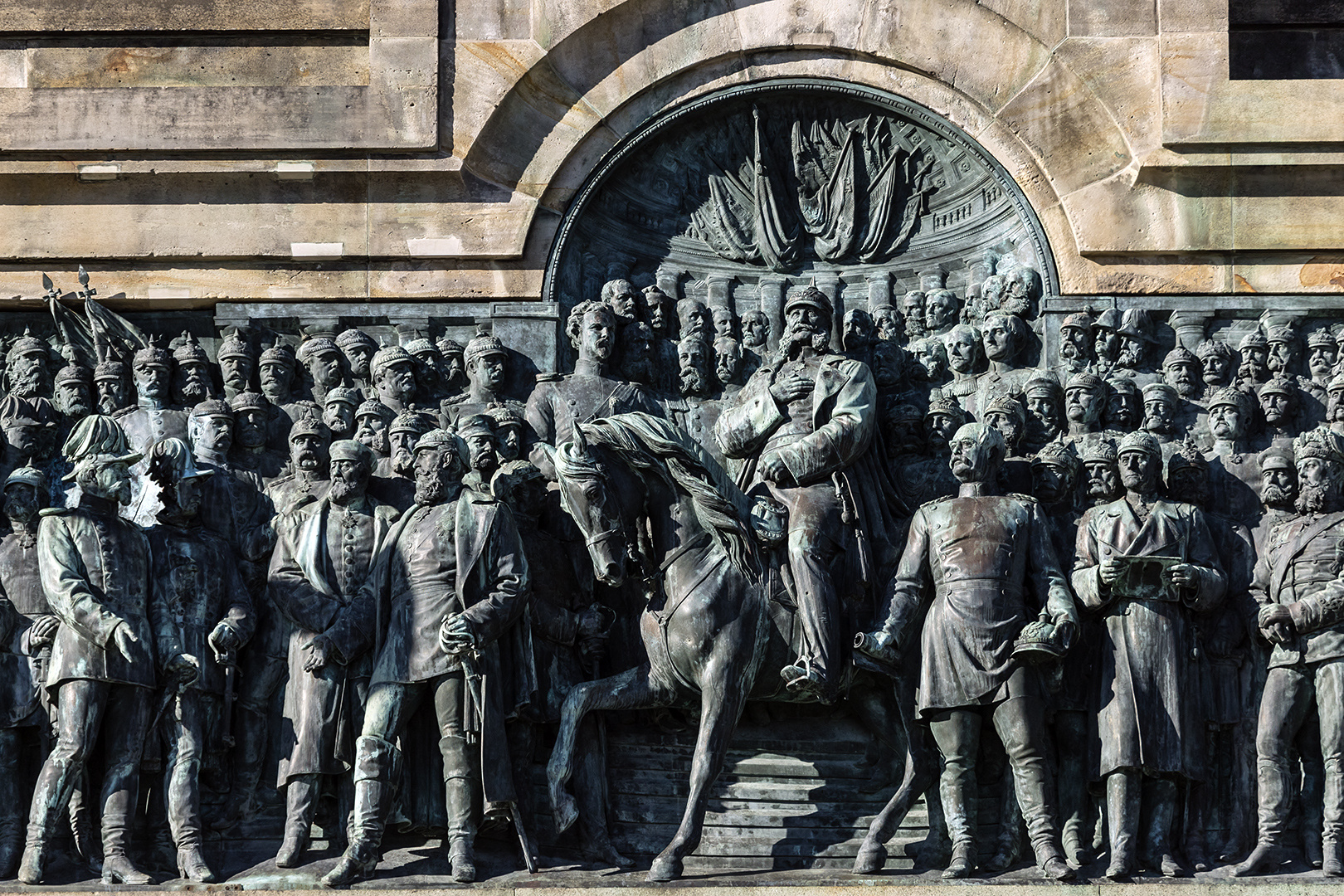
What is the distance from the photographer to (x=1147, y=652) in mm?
16516

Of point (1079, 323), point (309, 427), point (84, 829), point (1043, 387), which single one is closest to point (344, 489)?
point (309, 427)

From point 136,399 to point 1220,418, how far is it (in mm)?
7573

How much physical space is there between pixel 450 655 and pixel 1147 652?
14.9 ft

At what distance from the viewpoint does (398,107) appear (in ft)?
59.5

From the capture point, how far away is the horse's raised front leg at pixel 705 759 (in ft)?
53.2

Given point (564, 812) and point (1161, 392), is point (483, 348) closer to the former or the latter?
point (564, 812)

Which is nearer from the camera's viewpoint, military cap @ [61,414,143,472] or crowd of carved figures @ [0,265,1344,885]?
crowd of carved figures @ [0,265,1344,885]

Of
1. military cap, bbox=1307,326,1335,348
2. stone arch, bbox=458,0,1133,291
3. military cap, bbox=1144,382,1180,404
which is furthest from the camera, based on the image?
stone arch, bbox=458,0,1133,291

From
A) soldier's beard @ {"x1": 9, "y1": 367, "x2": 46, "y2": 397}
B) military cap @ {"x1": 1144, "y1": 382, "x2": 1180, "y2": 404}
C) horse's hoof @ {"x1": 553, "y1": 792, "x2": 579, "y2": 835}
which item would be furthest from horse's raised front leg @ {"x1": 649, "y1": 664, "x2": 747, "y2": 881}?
soldier's beard @ {"x1": 9, "y1": 367, "x2": 46, "y2": 397}

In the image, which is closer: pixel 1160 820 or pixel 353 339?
pixel 1160 820

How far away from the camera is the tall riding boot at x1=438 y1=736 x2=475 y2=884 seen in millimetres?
16250

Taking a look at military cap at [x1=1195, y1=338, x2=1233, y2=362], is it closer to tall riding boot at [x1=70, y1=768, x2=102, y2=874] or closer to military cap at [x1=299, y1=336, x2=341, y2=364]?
military cap at [x1=299, y1=336, x2=341, y2=364]

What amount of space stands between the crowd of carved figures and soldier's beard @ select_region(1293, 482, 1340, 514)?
0.27ft

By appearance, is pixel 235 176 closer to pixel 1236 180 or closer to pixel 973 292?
pixel 973 292
